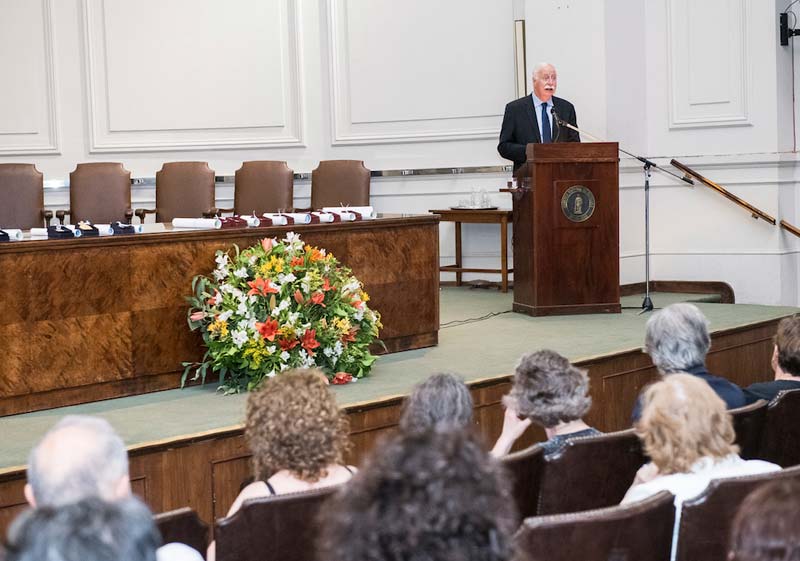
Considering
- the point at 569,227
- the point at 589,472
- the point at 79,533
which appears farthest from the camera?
the point at 569,227

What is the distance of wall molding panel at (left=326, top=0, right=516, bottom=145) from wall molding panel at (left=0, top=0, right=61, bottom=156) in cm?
207

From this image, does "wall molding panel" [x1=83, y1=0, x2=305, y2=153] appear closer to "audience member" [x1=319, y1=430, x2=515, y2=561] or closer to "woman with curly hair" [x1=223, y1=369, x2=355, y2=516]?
"woman with curly hair" [x1=223, y1=369, x2=355, y2=516]

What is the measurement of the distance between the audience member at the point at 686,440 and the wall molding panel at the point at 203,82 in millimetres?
6199

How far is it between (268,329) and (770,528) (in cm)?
321

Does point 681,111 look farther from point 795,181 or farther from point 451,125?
point 451,125

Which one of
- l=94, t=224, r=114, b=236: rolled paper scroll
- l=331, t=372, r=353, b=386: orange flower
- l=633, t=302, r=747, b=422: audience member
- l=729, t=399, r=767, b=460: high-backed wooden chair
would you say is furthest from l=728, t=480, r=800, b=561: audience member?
l=94, t=224, r=114, b=236: rolled paper scroll

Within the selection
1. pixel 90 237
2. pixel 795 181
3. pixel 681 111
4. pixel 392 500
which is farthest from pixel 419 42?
pixel 392 500

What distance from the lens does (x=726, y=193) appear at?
7.25 metres

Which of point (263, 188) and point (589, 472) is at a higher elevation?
point (263, 188)

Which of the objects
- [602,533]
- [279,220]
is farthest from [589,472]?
[279,220]

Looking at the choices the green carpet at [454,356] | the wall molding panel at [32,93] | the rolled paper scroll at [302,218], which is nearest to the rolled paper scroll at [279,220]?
the rolled paper scroll at [302,218]

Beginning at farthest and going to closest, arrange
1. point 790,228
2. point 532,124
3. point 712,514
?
point 790,228
point 532,124
point 712,514

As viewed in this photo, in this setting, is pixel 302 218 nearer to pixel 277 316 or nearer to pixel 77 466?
pixel 277 316

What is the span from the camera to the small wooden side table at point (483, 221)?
7508 millimetres
